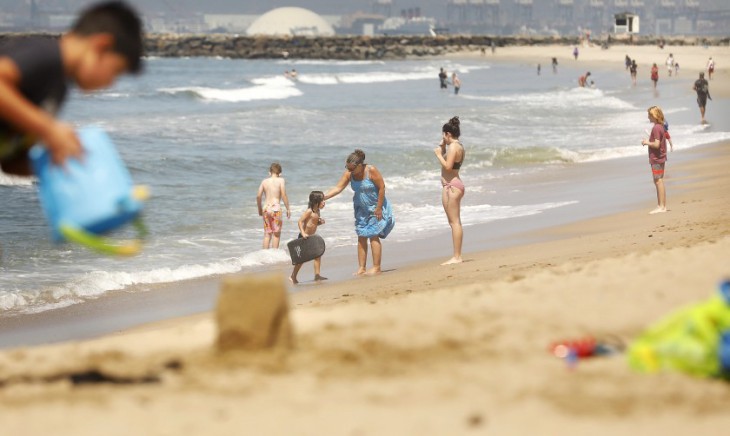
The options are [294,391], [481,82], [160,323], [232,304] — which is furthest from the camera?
[481,82]

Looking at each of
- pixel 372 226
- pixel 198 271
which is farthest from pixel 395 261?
pixel 198 271

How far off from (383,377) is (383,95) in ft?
153

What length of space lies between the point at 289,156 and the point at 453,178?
12747 mm

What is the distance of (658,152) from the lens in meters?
13.1

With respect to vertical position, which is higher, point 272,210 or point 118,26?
point 118,26

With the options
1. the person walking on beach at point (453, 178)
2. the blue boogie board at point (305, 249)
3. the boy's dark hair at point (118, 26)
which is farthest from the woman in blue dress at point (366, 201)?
the boy's dark hair at point (118, 26)

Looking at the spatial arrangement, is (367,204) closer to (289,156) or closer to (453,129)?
(453,129)

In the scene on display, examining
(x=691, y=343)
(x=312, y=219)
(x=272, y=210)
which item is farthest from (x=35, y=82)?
(x=272, y=210)

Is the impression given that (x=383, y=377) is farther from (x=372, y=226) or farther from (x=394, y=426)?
(x=372, y=226)

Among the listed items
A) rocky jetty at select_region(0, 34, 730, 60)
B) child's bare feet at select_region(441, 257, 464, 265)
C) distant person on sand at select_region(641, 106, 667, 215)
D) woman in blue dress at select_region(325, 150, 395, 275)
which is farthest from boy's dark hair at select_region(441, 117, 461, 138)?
rocky jetty at select_region(0, 34, 730, 60)

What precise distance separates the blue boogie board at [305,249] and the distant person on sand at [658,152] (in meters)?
4.01

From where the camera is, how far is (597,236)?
1124cm

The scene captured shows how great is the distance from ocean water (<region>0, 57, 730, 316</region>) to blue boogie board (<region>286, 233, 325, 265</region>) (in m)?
0.90

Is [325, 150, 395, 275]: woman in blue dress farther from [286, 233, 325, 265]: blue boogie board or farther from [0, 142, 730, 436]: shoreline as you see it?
[0, 142, 730, 436]: shoreline
